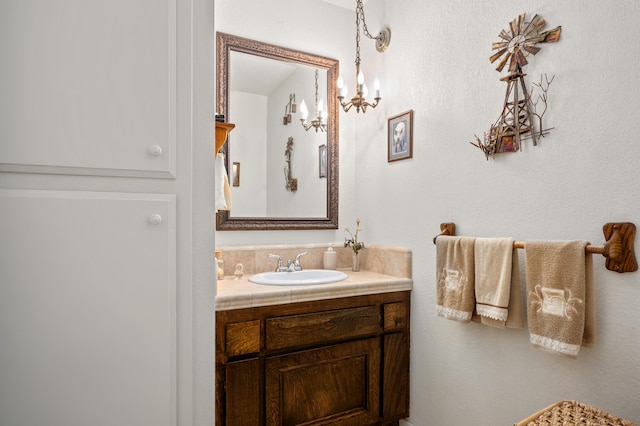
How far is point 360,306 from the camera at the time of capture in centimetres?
187

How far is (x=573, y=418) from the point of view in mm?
1076

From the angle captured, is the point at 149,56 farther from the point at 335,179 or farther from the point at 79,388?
the point at 335,179

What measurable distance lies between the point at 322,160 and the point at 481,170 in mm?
1043

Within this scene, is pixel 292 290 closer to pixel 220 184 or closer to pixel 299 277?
pixel 299 277

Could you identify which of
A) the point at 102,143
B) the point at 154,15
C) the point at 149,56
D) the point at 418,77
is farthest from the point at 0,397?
the point at 418,77

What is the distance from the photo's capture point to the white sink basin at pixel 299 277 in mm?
1850

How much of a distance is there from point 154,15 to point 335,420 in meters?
1.85

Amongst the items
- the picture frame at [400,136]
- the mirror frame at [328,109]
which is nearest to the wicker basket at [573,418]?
the picture frame at [400,136]

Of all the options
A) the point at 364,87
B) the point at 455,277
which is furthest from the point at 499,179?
the point at 364,87

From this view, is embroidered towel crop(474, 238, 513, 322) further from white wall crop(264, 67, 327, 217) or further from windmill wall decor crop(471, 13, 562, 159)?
white wall crop(264, 67, 327, 217)

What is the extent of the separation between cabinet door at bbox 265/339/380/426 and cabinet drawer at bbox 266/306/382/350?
0.05 meters

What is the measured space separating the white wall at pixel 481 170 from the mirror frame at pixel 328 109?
0.19 feet

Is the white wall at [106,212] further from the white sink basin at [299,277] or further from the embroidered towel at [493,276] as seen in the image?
the embroidered towel at [493,276]

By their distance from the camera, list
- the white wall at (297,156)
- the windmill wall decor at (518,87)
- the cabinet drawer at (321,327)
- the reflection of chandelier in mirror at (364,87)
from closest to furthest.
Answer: the windmill wall decor at (518,87) → the cabinet drawer at (321,327) → the reflection of chandelier in mirror at (364,87) → the white wall at (297,156)
